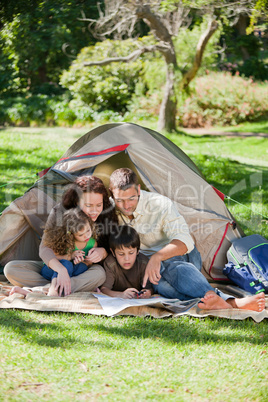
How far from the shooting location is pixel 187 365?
2.54 meters

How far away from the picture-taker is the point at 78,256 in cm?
347

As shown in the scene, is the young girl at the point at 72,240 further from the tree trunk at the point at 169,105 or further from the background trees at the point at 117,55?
the tree trunk at the point at 169,105

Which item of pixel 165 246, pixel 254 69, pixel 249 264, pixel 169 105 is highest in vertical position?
pixel 165 246

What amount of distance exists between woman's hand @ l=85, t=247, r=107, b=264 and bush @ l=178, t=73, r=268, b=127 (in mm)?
10004

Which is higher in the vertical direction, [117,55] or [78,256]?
[78,256]

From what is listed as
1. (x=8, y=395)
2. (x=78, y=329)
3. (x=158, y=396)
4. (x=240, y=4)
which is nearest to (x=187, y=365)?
(x=158, y=396)

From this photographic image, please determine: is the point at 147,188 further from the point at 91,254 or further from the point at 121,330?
the point at 121,330

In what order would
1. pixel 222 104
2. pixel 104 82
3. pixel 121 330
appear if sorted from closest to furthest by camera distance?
pixel 121 330 → pixel 222 104 → pixel 104 82

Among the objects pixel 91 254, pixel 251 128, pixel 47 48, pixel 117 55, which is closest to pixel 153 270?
pixel 91 254

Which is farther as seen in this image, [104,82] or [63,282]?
[104,82]

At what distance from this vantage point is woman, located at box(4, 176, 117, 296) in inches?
135

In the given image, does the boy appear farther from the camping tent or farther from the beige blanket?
the camping tent

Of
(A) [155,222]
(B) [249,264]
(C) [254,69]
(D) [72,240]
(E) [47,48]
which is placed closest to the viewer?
(D) [72,240]

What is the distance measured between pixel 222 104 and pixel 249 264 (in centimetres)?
1013
